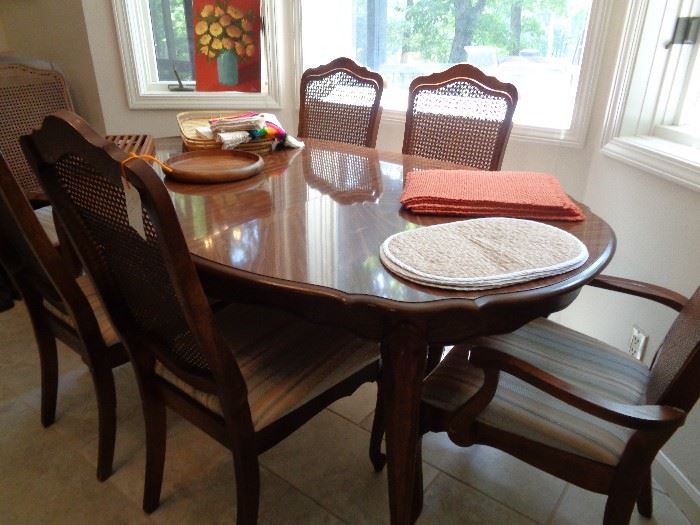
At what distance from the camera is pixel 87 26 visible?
7.64 ft

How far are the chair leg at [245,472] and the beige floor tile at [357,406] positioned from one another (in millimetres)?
625

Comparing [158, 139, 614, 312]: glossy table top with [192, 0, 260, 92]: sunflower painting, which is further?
[192, 0, 260, 92]: sunflower painting

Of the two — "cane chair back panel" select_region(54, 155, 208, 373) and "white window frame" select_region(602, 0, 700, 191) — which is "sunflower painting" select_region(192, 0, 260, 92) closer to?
"white window frame" select_region(602, 0, 700, 191)

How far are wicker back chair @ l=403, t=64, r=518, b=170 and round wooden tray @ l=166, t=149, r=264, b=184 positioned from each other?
70 centimetres

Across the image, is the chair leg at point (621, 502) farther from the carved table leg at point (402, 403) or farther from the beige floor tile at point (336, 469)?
the beige floor tile at point (336, 469)

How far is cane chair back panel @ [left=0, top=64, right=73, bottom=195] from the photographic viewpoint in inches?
85.8

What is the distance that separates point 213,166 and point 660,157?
136 cm

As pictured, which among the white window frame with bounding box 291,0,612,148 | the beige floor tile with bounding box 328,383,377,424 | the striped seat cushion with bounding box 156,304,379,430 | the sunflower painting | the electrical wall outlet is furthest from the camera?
the sunflower painting

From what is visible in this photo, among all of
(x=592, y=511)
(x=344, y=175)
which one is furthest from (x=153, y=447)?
(x=592, y=511)

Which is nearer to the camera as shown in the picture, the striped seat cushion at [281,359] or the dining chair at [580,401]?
the dining chair at [580,401]

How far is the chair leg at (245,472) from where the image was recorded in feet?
3.16

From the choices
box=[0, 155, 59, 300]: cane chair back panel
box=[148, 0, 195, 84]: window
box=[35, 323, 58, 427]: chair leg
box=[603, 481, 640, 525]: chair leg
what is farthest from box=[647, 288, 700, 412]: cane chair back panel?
box=[148, 0, 195, 84]: window

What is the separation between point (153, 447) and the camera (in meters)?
1.22

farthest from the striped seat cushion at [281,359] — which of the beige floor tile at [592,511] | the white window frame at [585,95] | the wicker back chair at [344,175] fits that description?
the white window frame at [585,95]
